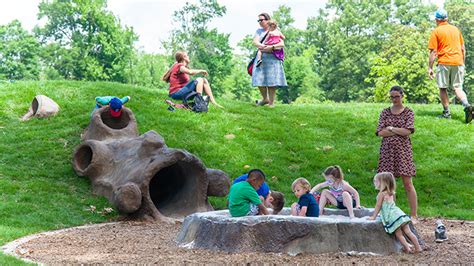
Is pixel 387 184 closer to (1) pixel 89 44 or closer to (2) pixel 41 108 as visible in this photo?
(2) pixel 41 108

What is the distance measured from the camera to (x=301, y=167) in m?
14.2

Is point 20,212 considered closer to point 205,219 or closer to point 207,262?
point 205,219

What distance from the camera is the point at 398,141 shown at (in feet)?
32.4

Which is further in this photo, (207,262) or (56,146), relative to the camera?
(56,146)

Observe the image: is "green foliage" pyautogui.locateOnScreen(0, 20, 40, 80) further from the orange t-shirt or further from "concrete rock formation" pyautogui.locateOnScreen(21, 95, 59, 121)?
the orange t-shirt

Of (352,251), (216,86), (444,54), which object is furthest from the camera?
(216,86)

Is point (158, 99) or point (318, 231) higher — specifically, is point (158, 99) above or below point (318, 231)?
above

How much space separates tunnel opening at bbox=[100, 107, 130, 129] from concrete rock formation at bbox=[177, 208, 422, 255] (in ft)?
22.3

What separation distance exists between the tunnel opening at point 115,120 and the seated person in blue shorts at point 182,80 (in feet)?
9.19

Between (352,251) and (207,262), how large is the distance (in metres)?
1.73

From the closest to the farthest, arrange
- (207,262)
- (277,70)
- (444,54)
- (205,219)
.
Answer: (207,262)
(205,219)
(444,54)
(277,70)

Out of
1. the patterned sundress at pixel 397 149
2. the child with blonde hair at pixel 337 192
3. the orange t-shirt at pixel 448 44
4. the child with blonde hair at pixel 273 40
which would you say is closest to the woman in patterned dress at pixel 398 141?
the patterned sundress at pixel 397 149

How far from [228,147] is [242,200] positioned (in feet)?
22.3

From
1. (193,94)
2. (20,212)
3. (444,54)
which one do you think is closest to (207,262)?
(20,212)
